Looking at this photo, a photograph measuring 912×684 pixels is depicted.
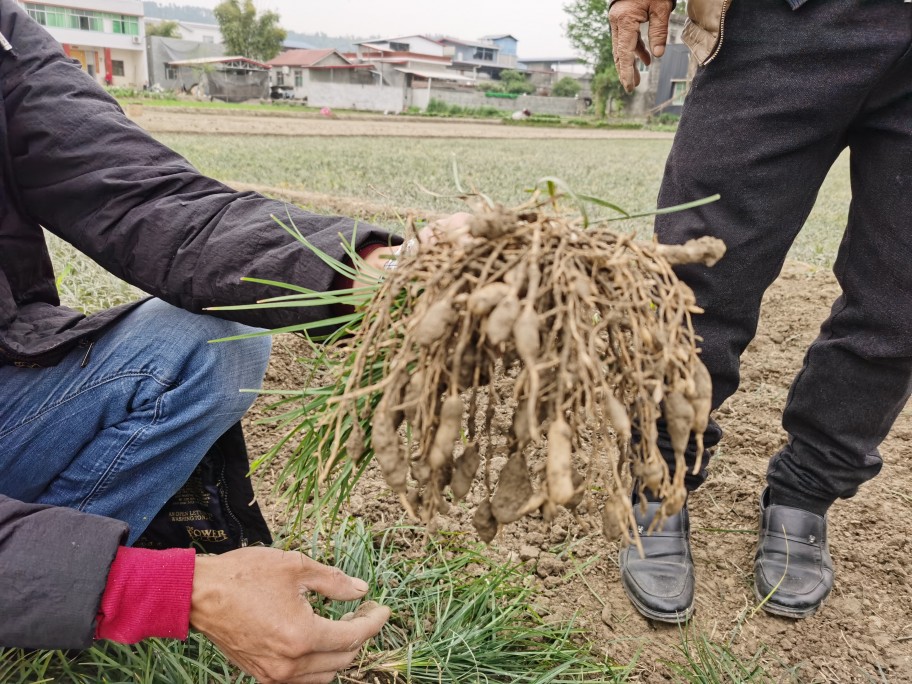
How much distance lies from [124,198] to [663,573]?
1461 millimetres

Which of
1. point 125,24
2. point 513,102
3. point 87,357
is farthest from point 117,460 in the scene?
point 125,24

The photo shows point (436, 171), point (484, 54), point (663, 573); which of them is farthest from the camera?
point (484, 54)

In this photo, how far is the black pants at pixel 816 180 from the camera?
140 cm

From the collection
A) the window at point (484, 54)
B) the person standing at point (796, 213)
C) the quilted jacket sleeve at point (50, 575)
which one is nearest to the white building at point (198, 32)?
the window at point (484, 54)

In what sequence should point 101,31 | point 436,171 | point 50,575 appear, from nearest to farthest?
point 50,575, point 436,171, point 101,31

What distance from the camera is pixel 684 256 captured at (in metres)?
0.83

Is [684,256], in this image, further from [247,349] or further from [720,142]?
[247,349]

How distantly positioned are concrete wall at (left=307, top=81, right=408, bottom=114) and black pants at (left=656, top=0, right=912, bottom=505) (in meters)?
43.2

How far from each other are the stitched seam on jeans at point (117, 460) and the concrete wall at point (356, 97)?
43.3 m

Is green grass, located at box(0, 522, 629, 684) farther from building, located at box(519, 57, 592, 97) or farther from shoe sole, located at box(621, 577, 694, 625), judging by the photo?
building, located at box(519, 57, 592, 97)

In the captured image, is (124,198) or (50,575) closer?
(50,575)

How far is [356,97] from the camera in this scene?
42969mm

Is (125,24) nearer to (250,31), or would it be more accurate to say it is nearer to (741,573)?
(250,31)

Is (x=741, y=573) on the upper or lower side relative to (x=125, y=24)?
lower
